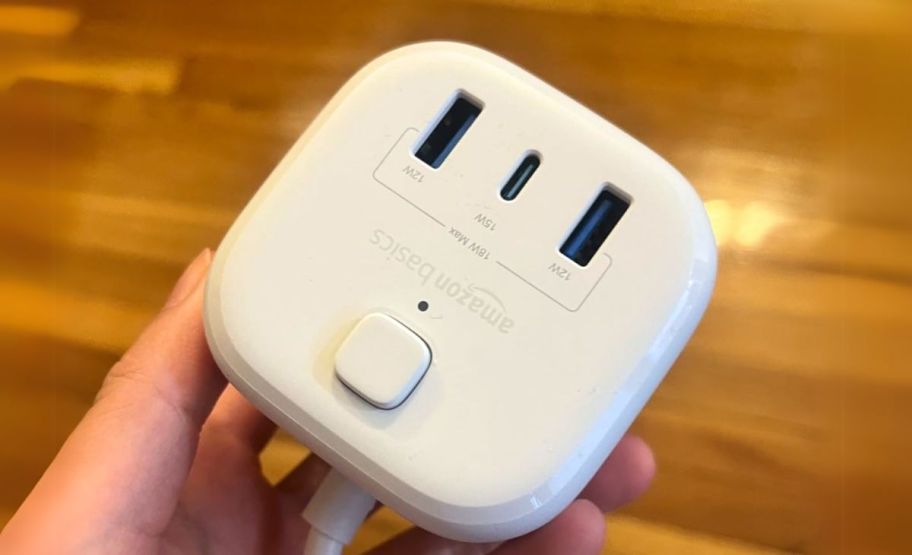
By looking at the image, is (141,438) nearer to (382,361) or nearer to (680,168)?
(382,361)

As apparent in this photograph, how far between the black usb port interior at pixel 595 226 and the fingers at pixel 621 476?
176 millimetres

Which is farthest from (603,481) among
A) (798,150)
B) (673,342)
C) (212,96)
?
(212,96)

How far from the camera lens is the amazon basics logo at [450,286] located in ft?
1.40

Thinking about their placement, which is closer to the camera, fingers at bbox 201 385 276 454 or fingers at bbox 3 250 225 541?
fingers at bbox 3 250 225 541

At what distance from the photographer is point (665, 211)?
1.44 ft

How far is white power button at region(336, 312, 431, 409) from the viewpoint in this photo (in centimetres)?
42

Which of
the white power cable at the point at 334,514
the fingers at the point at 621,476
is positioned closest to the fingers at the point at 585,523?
the fingers at the point at 621,476

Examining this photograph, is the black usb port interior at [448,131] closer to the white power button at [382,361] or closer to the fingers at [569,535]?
the white power button at [382,361]

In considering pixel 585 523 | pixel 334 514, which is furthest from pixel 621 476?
pixel 334 514

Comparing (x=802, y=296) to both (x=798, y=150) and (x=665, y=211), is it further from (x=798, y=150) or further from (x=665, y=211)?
(x=665, y=211)

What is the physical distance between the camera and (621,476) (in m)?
0.58

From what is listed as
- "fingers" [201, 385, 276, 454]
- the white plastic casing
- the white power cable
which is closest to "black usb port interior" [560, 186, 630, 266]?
the white plastic casing

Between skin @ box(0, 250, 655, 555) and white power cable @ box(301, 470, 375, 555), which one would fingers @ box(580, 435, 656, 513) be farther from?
white power cable @ box(301, 470, 375, 555)

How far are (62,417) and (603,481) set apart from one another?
39 centimetres
